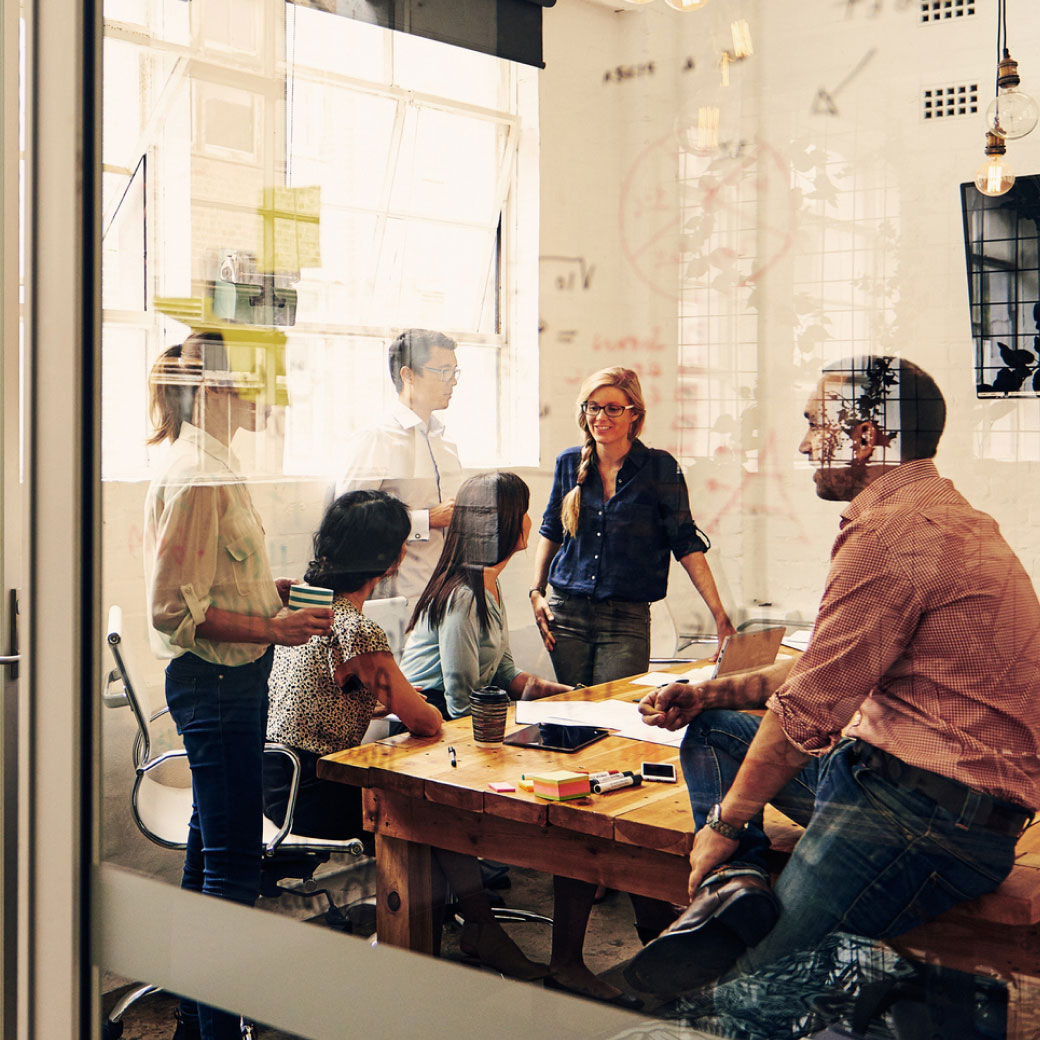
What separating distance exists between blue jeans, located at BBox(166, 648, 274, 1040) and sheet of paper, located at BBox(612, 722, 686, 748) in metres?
0.66

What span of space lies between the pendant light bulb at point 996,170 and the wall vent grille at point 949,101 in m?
0.04

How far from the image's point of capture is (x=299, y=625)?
5.54 feet

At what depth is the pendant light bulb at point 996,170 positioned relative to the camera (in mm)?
1016

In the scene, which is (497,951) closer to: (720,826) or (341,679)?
(720,826)

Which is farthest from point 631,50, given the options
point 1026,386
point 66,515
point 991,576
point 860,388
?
point 66,515

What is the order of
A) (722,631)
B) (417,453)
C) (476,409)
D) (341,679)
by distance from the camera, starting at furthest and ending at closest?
(341,679)
(417,453)
(476,409)
(722,631)

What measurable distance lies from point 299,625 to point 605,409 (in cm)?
65

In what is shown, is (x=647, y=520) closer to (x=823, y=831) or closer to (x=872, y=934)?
(x=823, y=831)

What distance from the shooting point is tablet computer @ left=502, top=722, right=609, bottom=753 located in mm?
1337

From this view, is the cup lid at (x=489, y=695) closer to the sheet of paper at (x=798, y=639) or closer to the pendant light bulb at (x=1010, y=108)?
the sheet of paper at (x=798, y=639)

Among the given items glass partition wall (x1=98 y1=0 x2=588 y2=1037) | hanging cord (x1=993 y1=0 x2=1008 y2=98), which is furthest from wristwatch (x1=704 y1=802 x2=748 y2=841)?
hanging cord (x1=993 y1=0 x2=1008 y2=98)

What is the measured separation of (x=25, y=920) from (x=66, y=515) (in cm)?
66

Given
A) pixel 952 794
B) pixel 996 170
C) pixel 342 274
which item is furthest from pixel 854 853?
pixel 342 274

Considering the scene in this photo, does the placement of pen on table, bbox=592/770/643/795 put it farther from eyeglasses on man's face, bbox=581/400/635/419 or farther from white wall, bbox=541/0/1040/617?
eyeglasses on man's face, bbox=581/400/635/419
